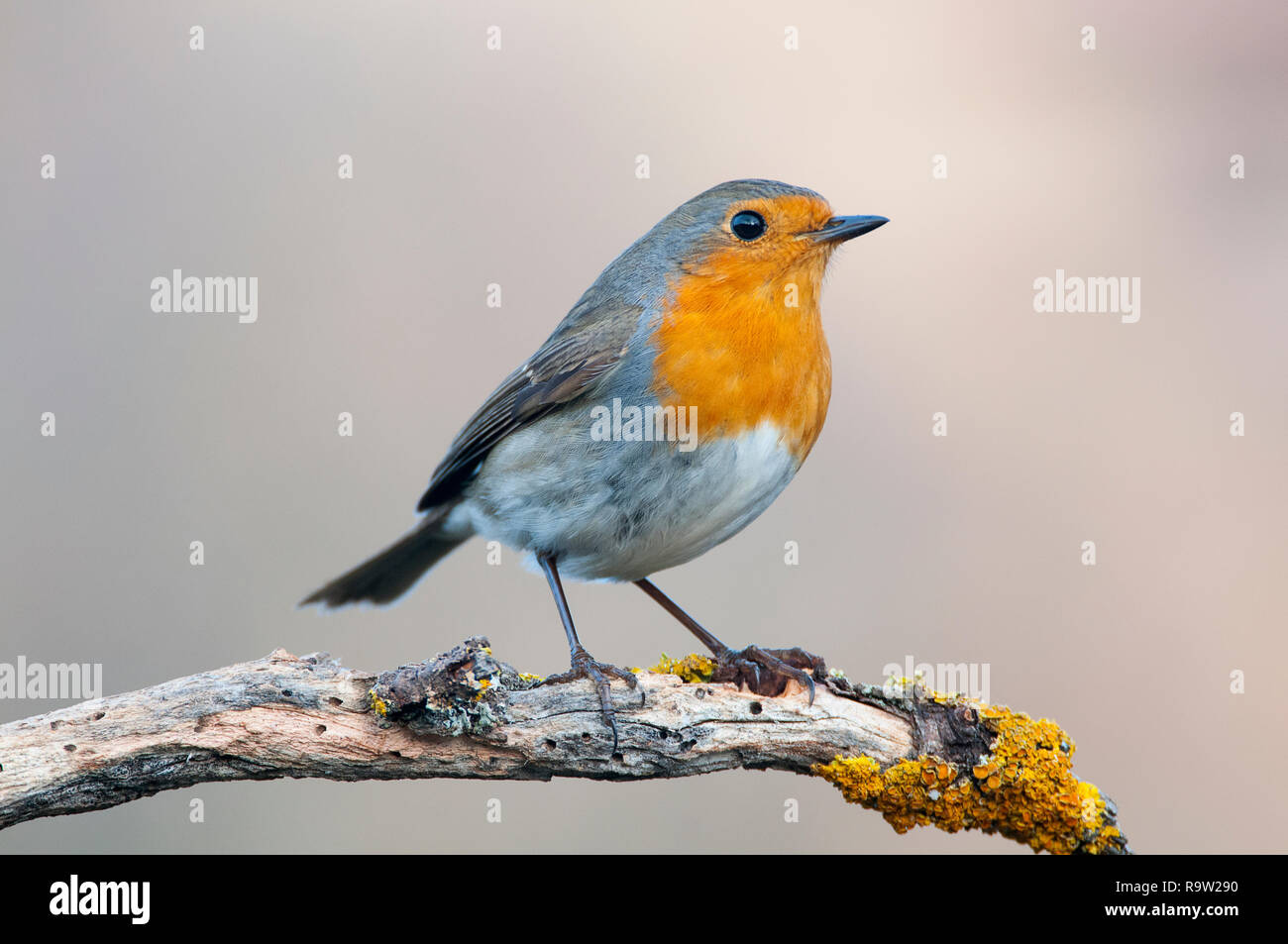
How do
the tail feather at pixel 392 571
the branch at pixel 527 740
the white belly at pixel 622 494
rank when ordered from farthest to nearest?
the tail feather at pixel 392 571 → the white belly at pixel 622 494 → the branch at pixel 527 740

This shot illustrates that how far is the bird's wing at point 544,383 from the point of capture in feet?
13.6

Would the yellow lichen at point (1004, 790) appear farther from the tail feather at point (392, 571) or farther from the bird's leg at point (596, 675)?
the tail feather at point (392, 571)

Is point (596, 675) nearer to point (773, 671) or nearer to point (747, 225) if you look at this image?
point (773, 671)

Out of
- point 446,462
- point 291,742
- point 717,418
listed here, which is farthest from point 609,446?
point 291,742

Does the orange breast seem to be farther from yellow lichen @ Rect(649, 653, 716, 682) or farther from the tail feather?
the tail feather

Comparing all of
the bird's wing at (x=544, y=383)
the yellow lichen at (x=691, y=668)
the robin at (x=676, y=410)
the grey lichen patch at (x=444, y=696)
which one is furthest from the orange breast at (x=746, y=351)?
the grey lichen patch at (x=444, y=696)

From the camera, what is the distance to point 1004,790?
11.2 feet

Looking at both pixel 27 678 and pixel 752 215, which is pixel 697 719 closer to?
pixel 752 215

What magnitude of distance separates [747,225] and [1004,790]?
215 centimetres

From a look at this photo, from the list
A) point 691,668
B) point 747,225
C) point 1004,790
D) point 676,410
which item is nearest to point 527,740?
point 691,668

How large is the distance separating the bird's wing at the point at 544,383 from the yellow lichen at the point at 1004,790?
1.64 metres

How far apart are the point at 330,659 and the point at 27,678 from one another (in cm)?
234

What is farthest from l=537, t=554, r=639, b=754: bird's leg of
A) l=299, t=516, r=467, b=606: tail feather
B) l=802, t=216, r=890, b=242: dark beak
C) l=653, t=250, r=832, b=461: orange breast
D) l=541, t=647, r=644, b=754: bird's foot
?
l=802, t=216, r=890, b=242: dark beak

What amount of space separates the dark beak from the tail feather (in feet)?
6.36
